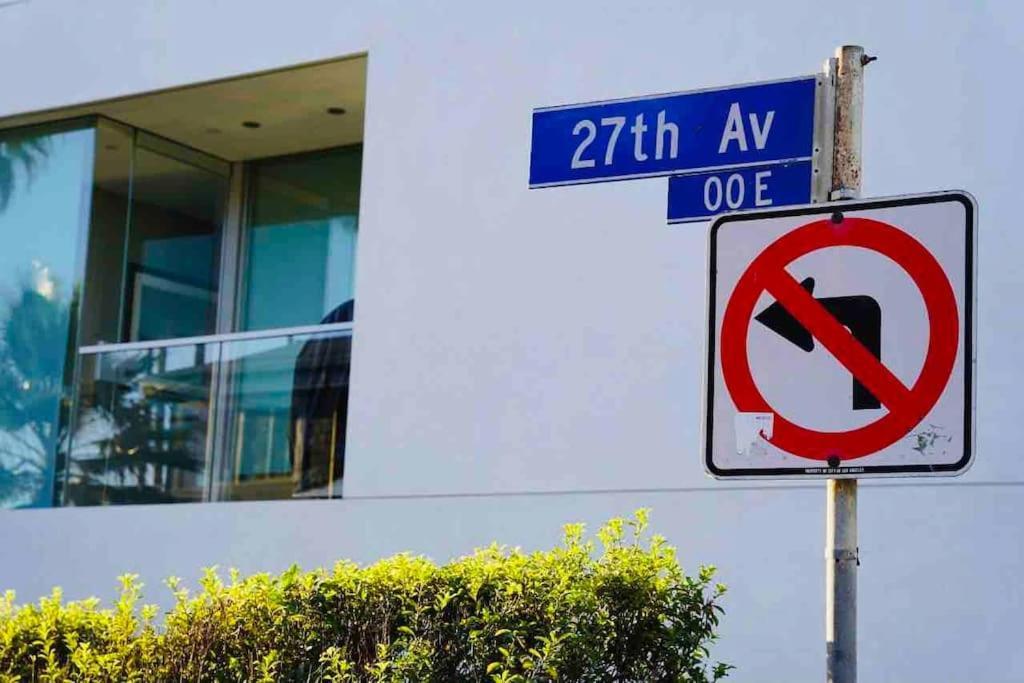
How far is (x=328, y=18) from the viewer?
11656 mm

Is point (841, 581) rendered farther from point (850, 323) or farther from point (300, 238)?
point (300, 238)

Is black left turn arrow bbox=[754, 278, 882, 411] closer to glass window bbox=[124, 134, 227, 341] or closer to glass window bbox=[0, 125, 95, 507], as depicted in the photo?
glass window bbox=[0, 125, 95, 507]

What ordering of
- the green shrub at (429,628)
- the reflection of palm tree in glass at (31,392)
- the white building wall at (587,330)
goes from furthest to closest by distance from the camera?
the reflection of palm tree in glass at (31,392)
the white building wall at (587,330)
the green shrub at (429,628)

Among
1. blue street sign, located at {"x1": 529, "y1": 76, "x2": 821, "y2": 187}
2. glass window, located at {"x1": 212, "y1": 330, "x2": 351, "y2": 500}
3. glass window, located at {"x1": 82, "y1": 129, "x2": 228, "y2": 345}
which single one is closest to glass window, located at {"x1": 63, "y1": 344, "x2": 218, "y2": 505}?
glass window, located at {"x1": 212, "y1": 330, "x2": 351, "y2": 500}

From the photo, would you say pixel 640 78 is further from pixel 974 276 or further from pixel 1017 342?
→ pixel 974 276

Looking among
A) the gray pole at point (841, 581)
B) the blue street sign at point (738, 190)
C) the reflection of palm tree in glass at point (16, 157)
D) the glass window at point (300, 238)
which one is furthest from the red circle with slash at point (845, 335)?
the reflection of palm tree in glass at point (16, 157)

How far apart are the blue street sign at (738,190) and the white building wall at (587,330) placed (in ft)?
12.8

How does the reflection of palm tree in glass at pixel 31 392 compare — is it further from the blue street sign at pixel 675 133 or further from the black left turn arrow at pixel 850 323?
the black left turn arrow at pixel 850 323

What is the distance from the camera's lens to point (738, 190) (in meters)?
5.32

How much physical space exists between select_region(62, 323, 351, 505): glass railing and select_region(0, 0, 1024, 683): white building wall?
416mm

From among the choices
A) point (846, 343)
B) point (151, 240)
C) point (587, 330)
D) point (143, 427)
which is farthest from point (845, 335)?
point (151, 240)

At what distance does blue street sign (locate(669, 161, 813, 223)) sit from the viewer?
511cm

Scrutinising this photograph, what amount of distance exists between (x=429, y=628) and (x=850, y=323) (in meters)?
2.16

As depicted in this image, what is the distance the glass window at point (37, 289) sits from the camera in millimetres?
12859
